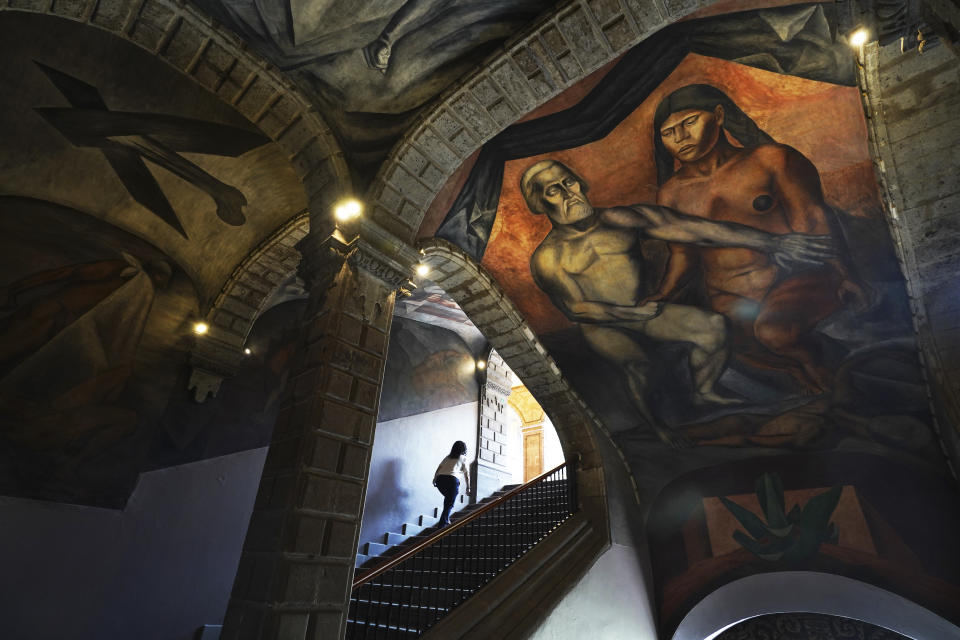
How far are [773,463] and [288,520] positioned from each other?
226 inches

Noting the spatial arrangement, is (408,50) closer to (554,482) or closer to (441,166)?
Result: (441,166)

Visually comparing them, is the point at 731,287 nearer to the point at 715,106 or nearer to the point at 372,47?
the point at 715,106

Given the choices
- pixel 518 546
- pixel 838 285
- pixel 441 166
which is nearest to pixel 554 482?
pixel 518 546

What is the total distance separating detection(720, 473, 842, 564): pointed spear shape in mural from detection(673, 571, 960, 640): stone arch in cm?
23

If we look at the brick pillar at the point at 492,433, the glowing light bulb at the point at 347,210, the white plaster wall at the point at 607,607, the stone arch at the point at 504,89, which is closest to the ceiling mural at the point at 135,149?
the glowing light bulb at the point at 347,210

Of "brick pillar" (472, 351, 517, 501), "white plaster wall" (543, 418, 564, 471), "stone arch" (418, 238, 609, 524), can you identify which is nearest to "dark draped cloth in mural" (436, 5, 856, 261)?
"stone arch" (418, 238, 609, 524)

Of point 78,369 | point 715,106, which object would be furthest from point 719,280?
point 78,369

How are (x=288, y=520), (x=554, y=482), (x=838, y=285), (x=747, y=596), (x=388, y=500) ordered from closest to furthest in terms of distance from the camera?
(x=288, y=520)
(x=838, y=285)
(x=747, y=596)
(x=554, y=482)
(x=388, y=500)

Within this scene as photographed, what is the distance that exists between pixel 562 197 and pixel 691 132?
1.30 m

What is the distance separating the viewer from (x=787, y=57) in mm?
3621

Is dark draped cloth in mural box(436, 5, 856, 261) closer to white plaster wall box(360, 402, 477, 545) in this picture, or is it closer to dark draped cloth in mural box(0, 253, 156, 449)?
dark draped cloth in mural box(0, 253, 156, 449)

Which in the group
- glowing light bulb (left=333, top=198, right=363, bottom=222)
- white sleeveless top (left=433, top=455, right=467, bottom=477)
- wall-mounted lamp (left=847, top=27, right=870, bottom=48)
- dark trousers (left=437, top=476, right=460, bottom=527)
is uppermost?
wall-mounted lamp (left=847, top=27, right=870, bottom=48)

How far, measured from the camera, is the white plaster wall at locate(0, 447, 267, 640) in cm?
467

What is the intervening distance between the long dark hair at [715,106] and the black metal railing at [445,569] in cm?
412
